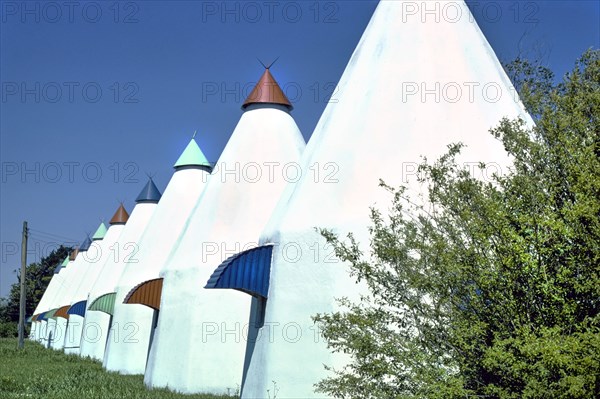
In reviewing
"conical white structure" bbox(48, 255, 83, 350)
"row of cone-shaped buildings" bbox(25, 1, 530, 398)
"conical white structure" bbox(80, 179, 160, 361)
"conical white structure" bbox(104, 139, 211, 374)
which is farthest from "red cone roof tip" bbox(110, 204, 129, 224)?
"row of cone-shaped buildings" bbox(25, 1, 530, 398)

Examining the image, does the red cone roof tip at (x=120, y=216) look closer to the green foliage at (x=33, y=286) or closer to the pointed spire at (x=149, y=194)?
the pointed spire at (x=149, y=194)

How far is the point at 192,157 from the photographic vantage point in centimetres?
2059

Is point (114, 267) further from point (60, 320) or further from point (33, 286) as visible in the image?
point (33, 286)

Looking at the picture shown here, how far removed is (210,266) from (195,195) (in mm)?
5727

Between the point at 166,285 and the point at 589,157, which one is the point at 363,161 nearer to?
the point at 589,157

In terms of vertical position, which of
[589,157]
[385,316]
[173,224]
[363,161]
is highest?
[173,224]

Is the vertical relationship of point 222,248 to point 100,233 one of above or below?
below

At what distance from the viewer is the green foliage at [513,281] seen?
497 cm

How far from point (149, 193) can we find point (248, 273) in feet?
54.3

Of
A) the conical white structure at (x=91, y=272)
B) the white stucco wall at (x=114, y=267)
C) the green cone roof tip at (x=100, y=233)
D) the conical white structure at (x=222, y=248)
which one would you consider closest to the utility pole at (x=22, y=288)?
the conical white structure at (x=91, y=272)

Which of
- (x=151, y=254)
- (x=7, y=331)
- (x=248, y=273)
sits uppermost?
(x=7, y=331)

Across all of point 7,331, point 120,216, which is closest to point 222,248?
point 120,216

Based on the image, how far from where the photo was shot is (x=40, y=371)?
1898 cm

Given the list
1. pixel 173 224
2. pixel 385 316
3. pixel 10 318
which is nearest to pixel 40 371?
pixel 173 224
